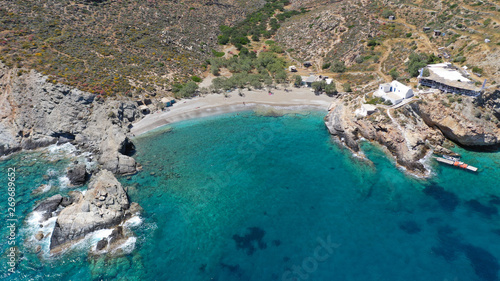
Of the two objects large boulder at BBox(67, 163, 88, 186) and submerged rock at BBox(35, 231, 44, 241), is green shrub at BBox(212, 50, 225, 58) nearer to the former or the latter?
large boulder at BBox(67, 163, 88, 186)

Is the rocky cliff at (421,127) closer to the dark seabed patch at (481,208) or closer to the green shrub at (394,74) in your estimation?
the dark seabed patch at (481,208)

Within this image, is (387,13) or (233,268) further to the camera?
(387,13)

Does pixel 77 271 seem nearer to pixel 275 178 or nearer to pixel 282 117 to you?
pixel 275 178

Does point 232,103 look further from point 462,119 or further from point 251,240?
point 462,119

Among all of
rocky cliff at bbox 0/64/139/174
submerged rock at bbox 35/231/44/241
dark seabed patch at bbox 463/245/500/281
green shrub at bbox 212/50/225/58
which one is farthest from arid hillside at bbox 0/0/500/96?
submerged rock at bbox 35/231/44/241

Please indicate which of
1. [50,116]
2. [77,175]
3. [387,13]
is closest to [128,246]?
[77,175]

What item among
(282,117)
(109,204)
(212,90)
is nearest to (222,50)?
(212,90)
